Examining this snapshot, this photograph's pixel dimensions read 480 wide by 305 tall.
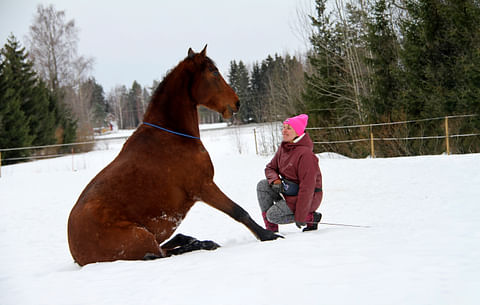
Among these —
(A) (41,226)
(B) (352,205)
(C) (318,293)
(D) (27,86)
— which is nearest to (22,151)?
(D) (27,86)

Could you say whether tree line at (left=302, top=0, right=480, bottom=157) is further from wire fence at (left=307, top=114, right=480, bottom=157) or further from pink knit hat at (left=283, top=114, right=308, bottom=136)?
pink knit hat at (left=283, top=114, right=308, bottom=136)

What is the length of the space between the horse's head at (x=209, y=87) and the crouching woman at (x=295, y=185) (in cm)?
62

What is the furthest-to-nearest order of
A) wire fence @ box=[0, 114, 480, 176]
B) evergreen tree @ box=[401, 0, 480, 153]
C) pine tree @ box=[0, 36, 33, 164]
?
pine tree @ box=[0, 36, 33, 164] < wire fence @ box=[0, 114, 480, 176] < evergreen tree @ box=[401, 0, 480, 153]

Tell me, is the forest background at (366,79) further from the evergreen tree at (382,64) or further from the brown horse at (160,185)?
the brown horse at (160,185)

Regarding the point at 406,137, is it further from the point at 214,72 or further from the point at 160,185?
the point at 160,185

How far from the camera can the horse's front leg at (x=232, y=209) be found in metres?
2.86

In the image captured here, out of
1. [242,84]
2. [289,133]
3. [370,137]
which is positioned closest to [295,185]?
[289,133]

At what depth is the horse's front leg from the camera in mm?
2857

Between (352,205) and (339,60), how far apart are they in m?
12.9

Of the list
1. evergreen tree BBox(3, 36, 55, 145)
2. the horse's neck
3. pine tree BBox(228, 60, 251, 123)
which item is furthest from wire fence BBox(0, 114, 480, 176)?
pine tree BBox(228, 60, 251, 123)

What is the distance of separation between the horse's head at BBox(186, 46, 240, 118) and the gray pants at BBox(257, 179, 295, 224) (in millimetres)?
903

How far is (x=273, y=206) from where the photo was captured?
11.2 ft

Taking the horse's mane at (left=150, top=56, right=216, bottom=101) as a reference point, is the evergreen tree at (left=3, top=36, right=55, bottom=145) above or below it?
above

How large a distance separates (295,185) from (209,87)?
1.26 m
